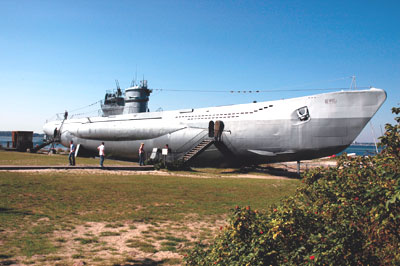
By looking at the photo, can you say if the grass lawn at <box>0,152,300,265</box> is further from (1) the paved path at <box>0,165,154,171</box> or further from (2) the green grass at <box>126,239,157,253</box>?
(1) the paved path at <box>0,165,154,171</box>

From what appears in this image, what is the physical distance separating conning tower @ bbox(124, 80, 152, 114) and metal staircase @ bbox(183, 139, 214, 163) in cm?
1216

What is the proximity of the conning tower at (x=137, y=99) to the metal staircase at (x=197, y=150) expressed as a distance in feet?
39.9

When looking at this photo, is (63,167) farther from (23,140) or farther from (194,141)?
(23,140)

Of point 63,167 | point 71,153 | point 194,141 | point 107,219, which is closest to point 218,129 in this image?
point 194,141

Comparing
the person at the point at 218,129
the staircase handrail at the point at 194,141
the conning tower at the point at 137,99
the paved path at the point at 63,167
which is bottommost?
the paved path at the point at 63,167

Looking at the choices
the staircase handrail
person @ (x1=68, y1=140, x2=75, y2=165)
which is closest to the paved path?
person @ (x1=68, y1=140, x2=75, y2=165)

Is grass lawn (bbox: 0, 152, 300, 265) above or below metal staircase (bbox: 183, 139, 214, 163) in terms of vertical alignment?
below

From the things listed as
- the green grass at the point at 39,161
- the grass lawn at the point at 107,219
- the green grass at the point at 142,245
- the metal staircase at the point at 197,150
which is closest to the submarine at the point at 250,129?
the metal staircase at the point at 197,150

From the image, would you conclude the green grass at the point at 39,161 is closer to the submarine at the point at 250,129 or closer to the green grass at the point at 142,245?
the submarine at the point at 250,129

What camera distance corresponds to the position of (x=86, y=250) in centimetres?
566

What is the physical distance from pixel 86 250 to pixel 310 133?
52.2 feet

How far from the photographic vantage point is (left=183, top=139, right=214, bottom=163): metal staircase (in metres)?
22.6

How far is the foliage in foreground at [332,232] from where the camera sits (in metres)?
3.23

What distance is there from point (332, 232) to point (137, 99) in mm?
31400
